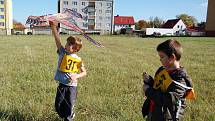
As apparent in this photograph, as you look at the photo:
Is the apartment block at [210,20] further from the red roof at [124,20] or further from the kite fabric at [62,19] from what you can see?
the kite fabric at [62,19]

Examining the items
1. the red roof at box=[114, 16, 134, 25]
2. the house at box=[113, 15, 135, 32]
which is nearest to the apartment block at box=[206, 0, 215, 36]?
the house at box=[113, 15, 135, 32]

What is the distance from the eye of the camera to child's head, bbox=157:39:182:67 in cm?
362

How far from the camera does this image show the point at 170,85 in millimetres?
3658

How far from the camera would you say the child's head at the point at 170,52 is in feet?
11.9

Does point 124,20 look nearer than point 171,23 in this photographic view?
No

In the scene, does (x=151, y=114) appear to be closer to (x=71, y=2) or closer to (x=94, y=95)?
(x=94, y=95)

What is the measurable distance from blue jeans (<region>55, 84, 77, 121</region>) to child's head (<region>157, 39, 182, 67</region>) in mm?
1919

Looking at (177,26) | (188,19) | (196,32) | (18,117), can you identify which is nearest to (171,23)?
(177,26)

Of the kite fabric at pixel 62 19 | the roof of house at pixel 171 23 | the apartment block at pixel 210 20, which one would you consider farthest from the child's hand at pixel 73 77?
the roof of house at pixel 171 23

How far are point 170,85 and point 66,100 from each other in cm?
203

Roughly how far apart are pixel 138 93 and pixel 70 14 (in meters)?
3.33

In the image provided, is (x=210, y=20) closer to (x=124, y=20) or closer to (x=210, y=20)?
(x=210, y=20)

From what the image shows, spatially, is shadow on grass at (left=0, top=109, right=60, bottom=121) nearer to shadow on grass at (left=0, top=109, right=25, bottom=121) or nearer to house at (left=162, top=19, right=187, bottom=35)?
shadow on grass at (left=0, top=109, right=25, bottom=121)

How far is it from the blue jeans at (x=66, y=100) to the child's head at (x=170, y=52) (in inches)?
75.5
